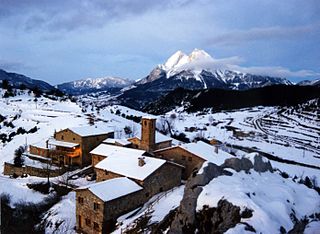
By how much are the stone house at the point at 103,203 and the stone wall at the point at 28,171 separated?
1435 cm

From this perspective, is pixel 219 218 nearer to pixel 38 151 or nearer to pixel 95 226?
pixel 95 226

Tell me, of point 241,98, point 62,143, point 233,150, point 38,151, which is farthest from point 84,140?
point 241,98

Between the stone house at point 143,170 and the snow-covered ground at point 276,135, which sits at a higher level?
the stone house at point 143,170

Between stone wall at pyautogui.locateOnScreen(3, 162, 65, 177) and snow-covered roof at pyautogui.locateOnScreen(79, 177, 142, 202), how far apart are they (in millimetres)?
14690

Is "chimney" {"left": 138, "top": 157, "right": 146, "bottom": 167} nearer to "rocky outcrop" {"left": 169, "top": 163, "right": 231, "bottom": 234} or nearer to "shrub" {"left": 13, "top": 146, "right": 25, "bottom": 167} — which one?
"rocky outcrop" {"left": 169, "top": 163, "right": 231, "bottom": 234}

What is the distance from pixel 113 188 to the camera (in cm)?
2484

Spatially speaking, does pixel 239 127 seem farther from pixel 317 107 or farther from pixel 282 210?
pixel 282 210

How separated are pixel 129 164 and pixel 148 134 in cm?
769

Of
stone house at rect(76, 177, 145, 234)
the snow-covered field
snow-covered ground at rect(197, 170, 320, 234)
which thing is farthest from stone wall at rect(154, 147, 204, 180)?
snow-covered ground at rect(197, 170, 320, 234)

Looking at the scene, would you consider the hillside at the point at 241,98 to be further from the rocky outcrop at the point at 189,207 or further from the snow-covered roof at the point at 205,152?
the rocky outcrop at the point at 189,207

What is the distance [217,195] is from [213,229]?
187 centimetres

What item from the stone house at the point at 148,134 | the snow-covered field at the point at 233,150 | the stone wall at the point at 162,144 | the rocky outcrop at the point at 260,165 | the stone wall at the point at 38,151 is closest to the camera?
the snow-covered field at the point at 233,150

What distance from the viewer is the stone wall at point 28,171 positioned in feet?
126

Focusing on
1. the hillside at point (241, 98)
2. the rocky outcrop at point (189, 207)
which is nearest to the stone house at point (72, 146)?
the rocky outcrop at point (189, 207)
